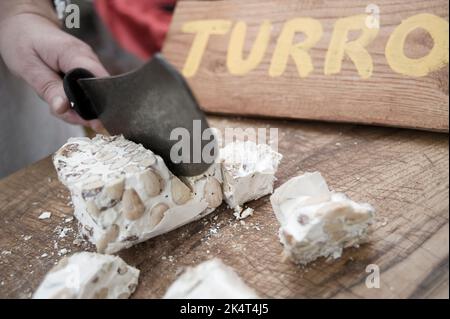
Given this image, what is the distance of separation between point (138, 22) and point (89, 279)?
6.19 ft

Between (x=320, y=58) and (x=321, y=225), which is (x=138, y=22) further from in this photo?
(x=321, y=225)

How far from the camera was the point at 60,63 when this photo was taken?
140cm

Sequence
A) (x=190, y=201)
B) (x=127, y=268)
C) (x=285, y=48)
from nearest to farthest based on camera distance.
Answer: (x=127, y=268) < (x=190, y=201) < (x=285, y=48)

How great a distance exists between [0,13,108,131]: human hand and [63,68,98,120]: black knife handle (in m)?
0.17

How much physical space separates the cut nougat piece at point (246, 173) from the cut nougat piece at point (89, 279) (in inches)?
12.2

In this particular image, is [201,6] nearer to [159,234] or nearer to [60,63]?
[60,63]

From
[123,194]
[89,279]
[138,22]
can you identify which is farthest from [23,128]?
[138,22]

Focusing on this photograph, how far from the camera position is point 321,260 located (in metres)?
1.01

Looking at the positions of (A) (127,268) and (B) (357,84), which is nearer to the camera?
(A) (127,268)

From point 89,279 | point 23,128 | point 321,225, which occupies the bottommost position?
point 23,128

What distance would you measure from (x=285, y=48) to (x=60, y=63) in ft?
2.28
